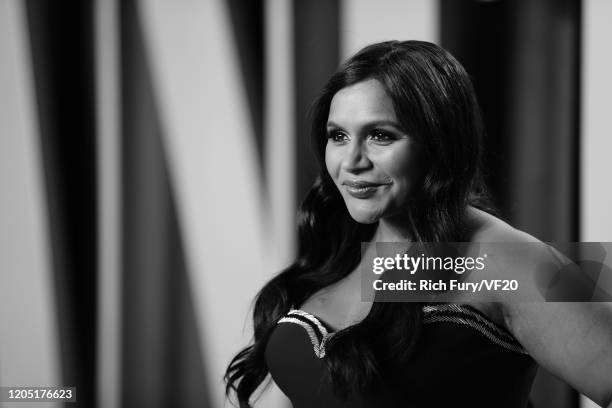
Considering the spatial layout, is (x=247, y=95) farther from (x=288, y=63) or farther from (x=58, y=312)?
(x=58, y=312)

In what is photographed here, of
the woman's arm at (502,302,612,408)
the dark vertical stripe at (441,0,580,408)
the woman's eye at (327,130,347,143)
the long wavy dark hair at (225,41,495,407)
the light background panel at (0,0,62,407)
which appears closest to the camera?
the woman's arm at (502,302,612,408)

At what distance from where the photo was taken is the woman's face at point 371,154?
3.58 feet

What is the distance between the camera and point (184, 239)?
2199 millimetres

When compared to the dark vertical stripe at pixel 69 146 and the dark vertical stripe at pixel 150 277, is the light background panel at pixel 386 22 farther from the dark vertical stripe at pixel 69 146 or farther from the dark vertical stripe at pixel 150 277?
the dark vertical stripe at pixel 69 146

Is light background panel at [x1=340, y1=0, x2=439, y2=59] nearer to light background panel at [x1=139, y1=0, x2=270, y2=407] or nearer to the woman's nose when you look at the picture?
light background panel at [x1=139, y1=0, x2=270, y2=407]

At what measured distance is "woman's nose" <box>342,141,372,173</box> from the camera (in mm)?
1117

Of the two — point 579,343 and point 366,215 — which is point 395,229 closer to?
point 366,215

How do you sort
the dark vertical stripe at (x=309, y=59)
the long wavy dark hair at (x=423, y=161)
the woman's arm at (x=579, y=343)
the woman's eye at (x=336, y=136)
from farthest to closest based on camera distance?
the dark vertical stripe at (x=309, y=59) → the woman's eye at (x=336, y=136) → the long wavy dark hair at (x=423, y=161) → the woman's arm at (x=579, y=343)

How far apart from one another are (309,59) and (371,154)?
1.10 meters

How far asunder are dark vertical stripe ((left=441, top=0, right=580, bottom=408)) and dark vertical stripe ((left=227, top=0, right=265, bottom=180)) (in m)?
0.58

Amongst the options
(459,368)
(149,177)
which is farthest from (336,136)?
(149,177)

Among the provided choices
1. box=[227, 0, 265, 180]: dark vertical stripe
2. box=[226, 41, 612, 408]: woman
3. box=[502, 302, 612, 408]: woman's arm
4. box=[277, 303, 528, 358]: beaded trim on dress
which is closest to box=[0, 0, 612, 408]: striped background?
box=[227, 0, 265, 180]: dark vertical stripe

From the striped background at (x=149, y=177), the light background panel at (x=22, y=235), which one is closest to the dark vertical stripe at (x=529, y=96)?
the striped background at (x=149, y=177)

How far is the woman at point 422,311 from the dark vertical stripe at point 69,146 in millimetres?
1222
